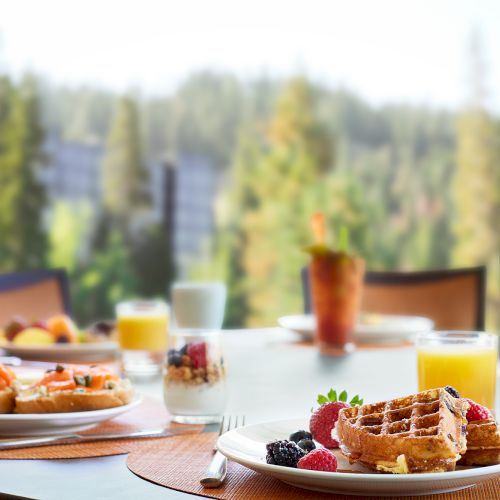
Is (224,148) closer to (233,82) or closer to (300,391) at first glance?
(233,82)

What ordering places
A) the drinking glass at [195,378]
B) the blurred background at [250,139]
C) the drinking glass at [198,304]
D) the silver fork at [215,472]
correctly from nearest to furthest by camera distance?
the silver fork at [215,472] → the drinking glass at [195,378] → the drinking glass at [198,304] → the blurred background at [250,139]

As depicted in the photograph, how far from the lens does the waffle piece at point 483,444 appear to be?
113 centimetres

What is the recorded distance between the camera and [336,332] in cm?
253

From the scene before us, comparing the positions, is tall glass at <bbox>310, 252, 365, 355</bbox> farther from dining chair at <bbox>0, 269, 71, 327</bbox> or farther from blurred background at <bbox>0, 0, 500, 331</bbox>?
blurred background at <bbox>0, 0, 500, 331</bbox>

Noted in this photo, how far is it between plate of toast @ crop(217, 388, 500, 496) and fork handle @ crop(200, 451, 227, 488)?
0.08 ft

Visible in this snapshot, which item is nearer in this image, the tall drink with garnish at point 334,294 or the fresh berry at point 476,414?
the fresh berry at point 476,414

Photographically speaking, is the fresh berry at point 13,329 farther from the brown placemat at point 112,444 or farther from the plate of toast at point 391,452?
the plate of toast at point 391,452

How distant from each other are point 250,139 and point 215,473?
29.4ft

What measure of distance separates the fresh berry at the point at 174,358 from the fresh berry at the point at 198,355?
19 mm

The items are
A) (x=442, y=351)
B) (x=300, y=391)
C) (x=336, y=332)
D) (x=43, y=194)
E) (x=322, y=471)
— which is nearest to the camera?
(x=322, y=471)

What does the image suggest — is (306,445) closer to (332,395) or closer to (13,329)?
(332,395)

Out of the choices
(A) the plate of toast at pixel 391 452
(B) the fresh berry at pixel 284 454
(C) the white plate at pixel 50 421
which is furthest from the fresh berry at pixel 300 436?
(C) the white plate at pixel 50 421

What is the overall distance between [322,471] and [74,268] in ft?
27.6

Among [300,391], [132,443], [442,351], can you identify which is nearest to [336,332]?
[300,391]
